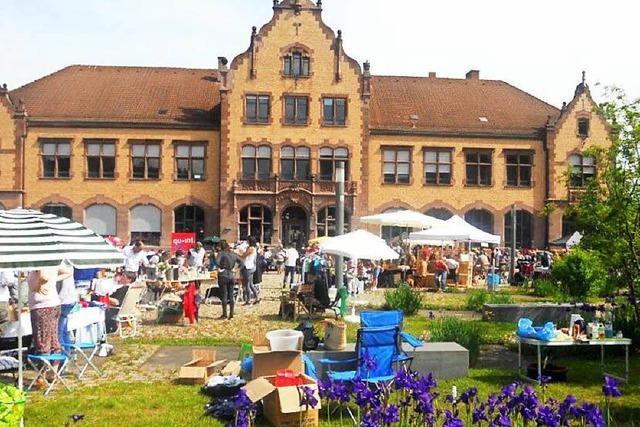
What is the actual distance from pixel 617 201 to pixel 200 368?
6939 mm

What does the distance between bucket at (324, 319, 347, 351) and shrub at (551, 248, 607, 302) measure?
1124 centimetres

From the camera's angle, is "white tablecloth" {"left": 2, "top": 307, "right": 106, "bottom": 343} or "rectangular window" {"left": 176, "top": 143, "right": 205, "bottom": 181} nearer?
"white tablecloth" {"left": 2, "top": 307, "right": 106, "bottom": 343}

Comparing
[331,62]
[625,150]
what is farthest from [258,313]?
[331,62]

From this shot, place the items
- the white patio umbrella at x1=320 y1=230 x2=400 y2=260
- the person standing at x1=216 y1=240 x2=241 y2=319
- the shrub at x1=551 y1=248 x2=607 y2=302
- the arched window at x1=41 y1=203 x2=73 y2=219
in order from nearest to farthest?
the person standing at x1=216 y1=240 x2=241 y2=319, the white patio umbrella at x1=320 y1=230 x2=400 y2=260, the shrub at x1=551 y1=248 x2=607 y2=302, the arched window at x1=41 y1=203 x2=73 y2=219

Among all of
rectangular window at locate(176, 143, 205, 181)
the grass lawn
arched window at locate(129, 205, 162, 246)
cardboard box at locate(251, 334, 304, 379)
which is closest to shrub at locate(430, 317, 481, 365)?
the grass lawn

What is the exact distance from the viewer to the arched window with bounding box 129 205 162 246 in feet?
127

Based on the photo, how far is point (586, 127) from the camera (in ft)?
133

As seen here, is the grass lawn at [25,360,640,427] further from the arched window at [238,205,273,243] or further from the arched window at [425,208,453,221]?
the arched window at [425,208,453,221]

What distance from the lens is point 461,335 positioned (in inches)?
450

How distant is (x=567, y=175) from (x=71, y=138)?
1258 inches

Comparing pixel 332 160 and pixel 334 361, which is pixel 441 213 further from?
pixel 334 361

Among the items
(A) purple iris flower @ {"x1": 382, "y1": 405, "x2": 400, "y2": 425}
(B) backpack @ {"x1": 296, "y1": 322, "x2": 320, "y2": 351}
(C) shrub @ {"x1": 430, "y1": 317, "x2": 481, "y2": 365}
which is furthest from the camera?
(C) shrub @ {"x1": 430, "y1": 317, "x2": 481, "y2": 365}

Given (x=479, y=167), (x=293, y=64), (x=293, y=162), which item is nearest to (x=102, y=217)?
(x=293, y=162)

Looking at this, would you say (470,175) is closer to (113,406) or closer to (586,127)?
(586,127)
